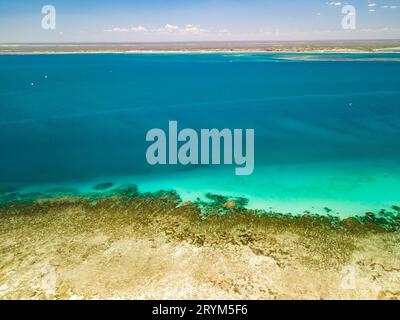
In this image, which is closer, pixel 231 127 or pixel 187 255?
pixel 187 255

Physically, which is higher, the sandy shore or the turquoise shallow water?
the turquoise shallow water

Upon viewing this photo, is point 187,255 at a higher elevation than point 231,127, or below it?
below

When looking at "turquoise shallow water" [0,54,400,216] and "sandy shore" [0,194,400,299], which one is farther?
"turquoise shallow water" [0,54,400,216]
